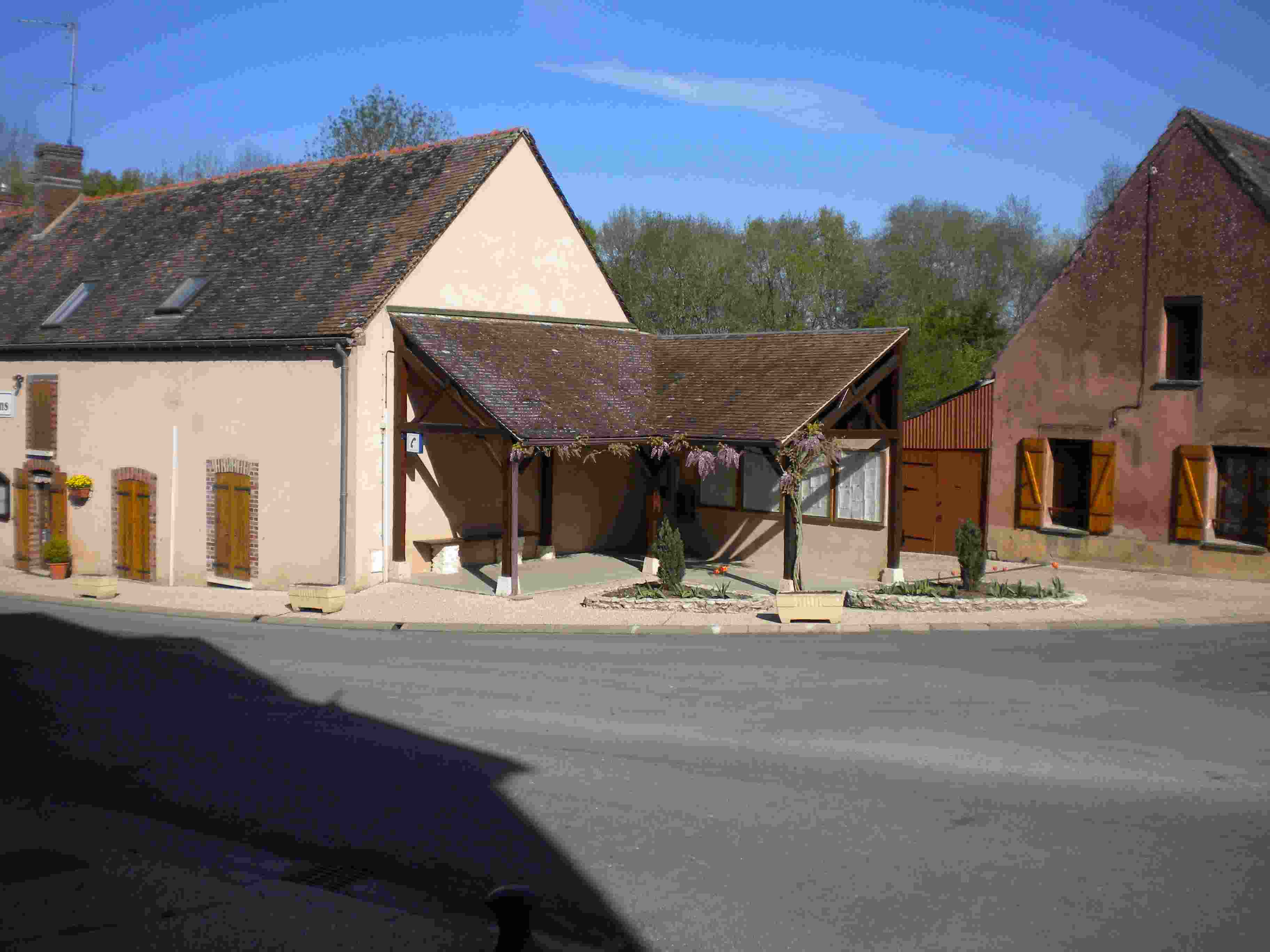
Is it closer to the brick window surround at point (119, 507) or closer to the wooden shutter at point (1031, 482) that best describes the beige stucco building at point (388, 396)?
the brick window surround at point (119, 507)

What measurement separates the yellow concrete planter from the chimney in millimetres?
21941

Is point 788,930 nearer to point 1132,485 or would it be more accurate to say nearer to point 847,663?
point 847,663

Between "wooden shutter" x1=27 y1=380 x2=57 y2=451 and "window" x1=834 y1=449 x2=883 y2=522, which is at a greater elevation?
"wooden shutter" x1=27 y1=380 x2=57 y2=451

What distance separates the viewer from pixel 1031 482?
69.7ft

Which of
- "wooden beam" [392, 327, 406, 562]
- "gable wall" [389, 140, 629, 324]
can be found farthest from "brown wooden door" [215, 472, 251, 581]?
"gable wall" [389, 140, 629, 324]

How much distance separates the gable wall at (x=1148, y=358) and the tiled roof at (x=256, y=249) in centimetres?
1019

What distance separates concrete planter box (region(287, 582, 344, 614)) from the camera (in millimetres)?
16672

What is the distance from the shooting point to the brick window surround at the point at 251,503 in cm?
1939

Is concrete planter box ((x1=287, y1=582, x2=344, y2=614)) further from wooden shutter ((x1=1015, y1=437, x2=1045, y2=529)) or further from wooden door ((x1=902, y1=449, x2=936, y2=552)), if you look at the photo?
wooden shutter ((x1=1015, y1=437, x2=1045, y2=529))

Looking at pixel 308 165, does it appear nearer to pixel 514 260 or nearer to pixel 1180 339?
pixel 514 260

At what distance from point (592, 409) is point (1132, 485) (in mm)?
9324

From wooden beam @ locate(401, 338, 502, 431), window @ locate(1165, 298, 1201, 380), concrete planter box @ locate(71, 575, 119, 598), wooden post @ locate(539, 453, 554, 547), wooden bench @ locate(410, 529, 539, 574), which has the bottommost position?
concrete planter box @ locate(71, 575, 119, 598)

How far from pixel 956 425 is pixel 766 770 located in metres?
15.3

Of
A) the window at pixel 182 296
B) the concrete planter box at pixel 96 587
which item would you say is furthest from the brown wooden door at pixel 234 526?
the window at pixel 182 296
